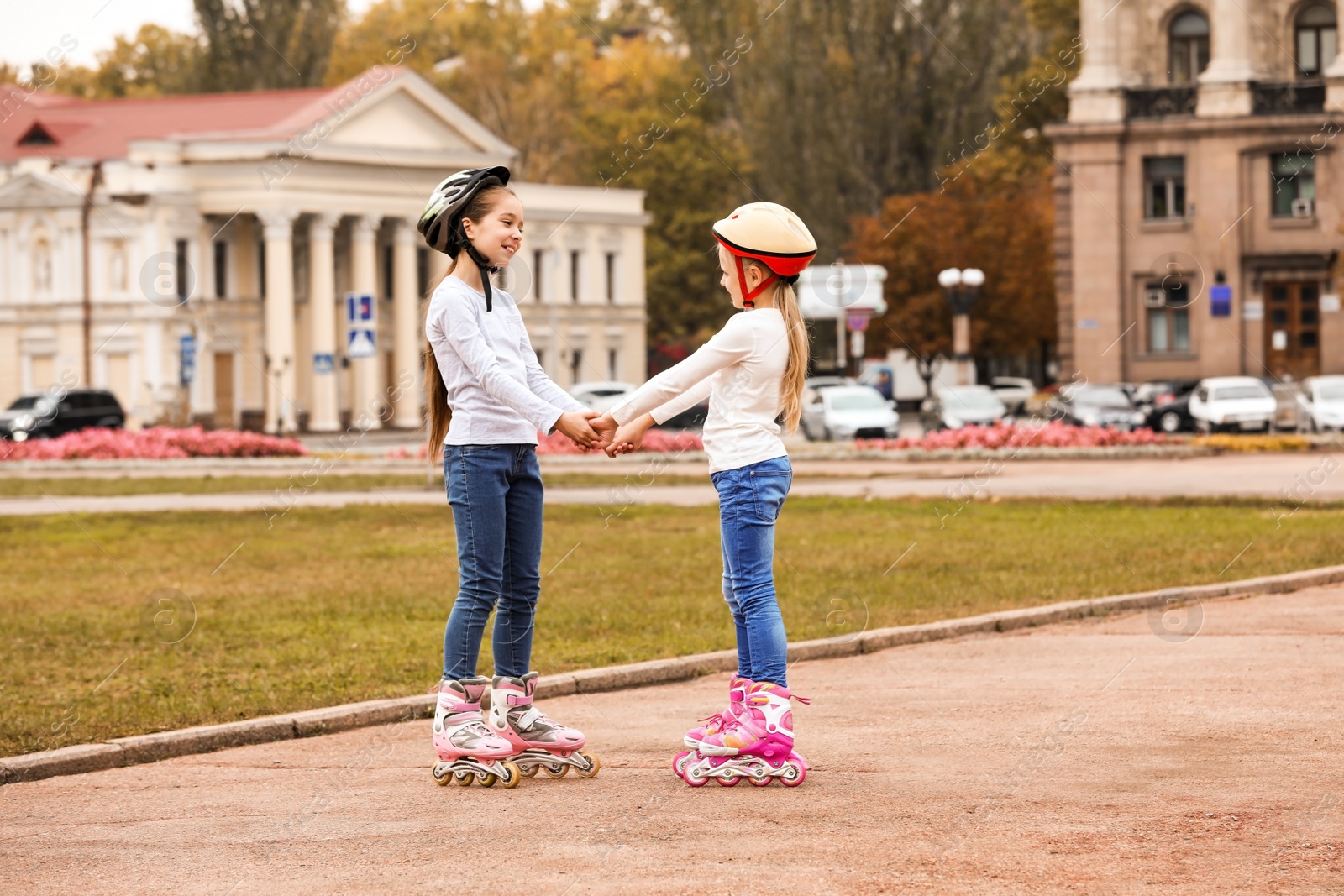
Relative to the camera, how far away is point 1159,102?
53781 millimetres

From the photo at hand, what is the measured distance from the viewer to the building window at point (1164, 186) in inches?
2121

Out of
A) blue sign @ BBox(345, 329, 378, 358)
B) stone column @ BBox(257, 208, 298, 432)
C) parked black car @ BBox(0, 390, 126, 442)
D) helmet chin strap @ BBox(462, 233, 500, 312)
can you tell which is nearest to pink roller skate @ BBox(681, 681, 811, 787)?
helmet chin strap @ BBox(462, 233, 500, 312)

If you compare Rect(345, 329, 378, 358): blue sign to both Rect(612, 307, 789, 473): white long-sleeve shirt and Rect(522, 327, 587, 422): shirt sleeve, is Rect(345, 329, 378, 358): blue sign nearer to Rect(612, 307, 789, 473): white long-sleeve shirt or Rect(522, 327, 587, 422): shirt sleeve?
Rect(522, 327, 587, 422): shirt sleeve

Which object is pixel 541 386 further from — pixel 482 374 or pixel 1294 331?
pixel 1294 331

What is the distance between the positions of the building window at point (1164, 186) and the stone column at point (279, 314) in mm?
30056

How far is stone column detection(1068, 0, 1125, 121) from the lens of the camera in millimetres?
53594

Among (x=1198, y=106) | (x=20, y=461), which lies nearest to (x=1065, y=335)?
(x=1198, y=106)

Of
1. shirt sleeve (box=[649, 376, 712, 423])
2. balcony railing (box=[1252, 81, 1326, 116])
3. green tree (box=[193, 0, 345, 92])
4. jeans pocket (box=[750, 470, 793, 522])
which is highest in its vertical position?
green tree (box=[193, 0, 345, 92])

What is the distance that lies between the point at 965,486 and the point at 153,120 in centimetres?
5068

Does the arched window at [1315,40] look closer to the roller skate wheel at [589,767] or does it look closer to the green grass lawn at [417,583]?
the green grass lawn at [417,583]

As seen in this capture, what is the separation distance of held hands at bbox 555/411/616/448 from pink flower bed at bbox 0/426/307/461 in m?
34.1

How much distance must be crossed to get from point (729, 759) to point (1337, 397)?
A: 124 ft

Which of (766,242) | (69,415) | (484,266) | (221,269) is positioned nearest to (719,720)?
(766,242)

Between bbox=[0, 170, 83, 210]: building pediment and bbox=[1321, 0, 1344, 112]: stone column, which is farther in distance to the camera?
bbox=[0, 170, 83, 210]: building pediment
